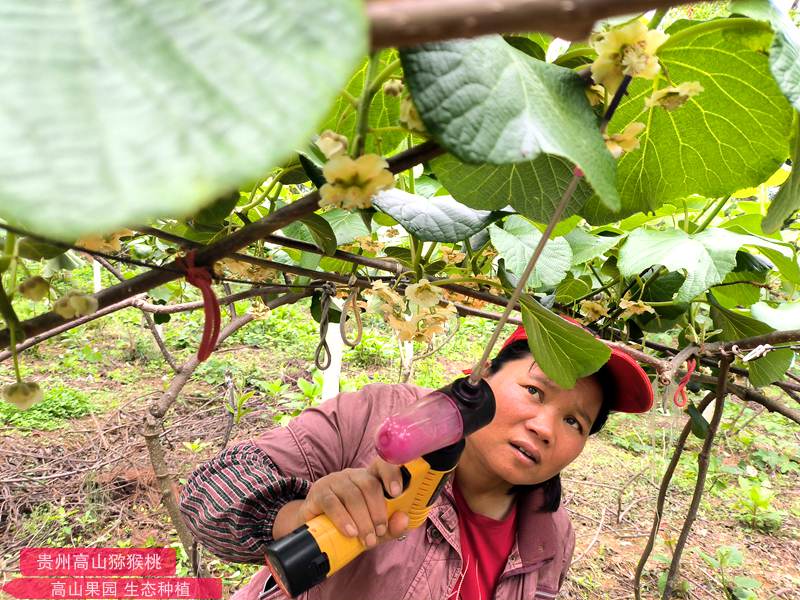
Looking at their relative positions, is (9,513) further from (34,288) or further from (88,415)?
(34,288)

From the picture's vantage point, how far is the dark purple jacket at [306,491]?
3.07 ft

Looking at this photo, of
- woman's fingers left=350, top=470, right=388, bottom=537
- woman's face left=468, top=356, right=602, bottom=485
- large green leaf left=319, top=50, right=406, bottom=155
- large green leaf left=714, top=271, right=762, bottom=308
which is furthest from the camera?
large green leaf left=714, top=271, right=762, bottom=308

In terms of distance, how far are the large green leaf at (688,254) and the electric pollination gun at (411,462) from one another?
0.38m

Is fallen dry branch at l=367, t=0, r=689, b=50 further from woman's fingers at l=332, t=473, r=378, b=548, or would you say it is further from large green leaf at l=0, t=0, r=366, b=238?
woman's fingers at l=332, t=473, r=378, b=548

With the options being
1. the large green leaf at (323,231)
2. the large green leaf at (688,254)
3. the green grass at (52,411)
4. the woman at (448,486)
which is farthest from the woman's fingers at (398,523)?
the green grass at (52,411)

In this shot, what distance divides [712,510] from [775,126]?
305cm

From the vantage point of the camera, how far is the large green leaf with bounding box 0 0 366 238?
0.39 ft

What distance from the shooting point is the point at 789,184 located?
1.30ft

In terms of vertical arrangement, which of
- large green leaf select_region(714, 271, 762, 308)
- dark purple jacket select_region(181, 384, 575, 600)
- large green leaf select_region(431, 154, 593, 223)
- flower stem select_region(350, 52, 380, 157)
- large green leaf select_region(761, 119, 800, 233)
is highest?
flower stem select_region(350, 52, 380, 157)

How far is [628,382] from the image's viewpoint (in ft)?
3.42

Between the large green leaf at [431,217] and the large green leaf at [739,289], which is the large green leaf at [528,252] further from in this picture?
the large green leaf at [739,289]

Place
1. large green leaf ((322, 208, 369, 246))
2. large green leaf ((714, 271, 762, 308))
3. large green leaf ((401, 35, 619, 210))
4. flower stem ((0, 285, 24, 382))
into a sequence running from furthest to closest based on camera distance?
large green leaf ((714, 271, 762, 308)) < large green leaf ((322, 208, 369, 246)) < flower stem ((0, 285, 24, 382)) < large green leaf ((401, 35, 619, 210))

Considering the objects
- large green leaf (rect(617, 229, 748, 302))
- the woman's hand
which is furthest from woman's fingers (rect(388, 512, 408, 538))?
large green leaf (rect(617, 229, 748, 302))

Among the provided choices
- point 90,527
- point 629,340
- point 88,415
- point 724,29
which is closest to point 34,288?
point 724,29
